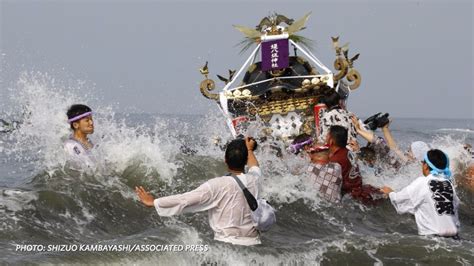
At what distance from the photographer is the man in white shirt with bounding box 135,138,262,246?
4969mm

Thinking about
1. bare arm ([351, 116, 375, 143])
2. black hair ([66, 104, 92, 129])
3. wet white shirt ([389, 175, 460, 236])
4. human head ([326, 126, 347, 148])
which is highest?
black hair ([66, 104, 92, 129])

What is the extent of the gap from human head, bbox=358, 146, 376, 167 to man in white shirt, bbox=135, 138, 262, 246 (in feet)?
17.0

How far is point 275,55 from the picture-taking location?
11.8m

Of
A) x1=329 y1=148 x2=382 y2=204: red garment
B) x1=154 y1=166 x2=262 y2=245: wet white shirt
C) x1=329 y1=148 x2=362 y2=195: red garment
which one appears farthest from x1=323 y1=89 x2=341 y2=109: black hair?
x1=154 y1=166 x2=262 y2=245: wet white shirt

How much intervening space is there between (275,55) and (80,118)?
518 centimetres

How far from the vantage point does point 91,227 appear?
22.4 feet

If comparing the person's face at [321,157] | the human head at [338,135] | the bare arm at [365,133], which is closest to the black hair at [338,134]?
the human head at [338,135]

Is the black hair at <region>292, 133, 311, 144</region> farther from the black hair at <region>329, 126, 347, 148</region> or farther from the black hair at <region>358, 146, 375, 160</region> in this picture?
the black hair at <region>329, 126, 347, 148</region>

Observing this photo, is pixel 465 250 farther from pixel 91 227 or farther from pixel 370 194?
pixel 91 227

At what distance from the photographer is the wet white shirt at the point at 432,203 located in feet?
19.5

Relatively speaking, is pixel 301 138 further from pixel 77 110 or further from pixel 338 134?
pixel 77 110

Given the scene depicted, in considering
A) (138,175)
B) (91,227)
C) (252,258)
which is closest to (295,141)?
(138,175)

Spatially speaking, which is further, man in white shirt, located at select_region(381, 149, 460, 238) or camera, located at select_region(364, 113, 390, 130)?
camera, located at select_region(364, 113, 390, 130)

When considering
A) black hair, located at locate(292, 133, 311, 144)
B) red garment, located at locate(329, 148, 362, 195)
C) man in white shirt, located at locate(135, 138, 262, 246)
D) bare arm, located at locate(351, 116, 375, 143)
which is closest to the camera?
man in white shirt, located at locate(135, 138, 262, 246)
